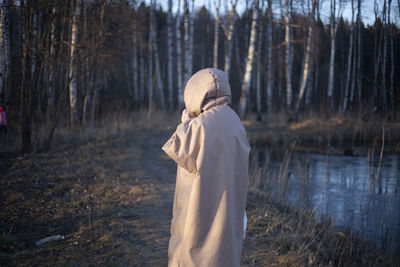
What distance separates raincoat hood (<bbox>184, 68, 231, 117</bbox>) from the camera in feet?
7.16

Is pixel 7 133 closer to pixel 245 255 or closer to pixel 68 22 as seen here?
pixel 68 22

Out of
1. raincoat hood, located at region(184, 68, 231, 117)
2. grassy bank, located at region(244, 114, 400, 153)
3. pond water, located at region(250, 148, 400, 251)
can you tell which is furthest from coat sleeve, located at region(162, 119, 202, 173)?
grassy bank, located at region(244, 114, 400, 153)

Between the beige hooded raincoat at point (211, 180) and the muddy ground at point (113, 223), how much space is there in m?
1.34

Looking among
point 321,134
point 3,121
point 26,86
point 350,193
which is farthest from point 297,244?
point 321,134

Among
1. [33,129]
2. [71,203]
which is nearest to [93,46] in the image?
[33,129]

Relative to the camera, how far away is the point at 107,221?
417 cm

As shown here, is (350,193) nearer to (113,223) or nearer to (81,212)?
(113,223)

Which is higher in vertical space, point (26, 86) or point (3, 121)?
point (26, 86)

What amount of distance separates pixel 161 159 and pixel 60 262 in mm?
5491

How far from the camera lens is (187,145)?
2074 mm

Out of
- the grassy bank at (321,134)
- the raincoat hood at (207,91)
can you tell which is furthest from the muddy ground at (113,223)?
the grassy bank at (321,134)

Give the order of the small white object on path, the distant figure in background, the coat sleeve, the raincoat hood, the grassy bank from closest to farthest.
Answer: the coat sleeve < the raincoat hood < the small white object on path < the distant figure in background < the grassy bank

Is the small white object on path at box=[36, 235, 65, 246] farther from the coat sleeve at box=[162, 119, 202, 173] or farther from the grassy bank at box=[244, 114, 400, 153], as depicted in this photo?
the grassy bank at box=[244, 114, 400, 153]

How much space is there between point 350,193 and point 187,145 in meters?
5.74
